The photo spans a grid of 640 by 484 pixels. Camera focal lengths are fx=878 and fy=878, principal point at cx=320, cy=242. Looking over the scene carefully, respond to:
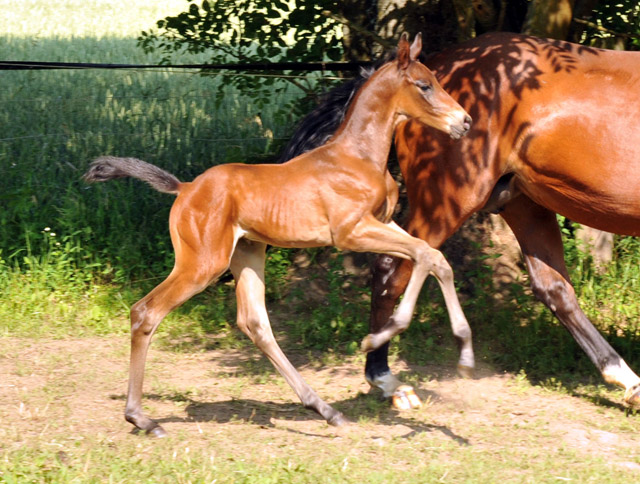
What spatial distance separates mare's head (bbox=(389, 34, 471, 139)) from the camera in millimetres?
4242

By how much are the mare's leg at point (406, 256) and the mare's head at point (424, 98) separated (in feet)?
1.87

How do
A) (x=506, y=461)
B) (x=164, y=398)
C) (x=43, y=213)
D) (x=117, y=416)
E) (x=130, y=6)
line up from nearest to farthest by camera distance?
(x=506, y=461) → (x=117, y=416) → (x=164, y=398) → (x=43, y=213) → (x=130, y=6)

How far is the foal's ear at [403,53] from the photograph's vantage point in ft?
13.9

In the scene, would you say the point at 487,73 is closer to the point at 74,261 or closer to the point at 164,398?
the point at 164,398

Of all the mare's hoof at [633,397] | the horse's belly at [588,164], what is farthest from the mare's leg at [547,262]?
the horse's belly at [588,164]

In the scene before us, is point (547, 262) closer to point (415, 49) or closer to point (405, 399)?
point (405, 399)

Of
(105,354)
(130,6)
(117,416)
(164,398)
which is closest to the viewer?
(117,416)

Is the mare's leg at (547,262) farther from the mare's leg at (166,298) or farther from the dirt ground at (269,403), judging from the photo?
the mare's leg at (166,298)

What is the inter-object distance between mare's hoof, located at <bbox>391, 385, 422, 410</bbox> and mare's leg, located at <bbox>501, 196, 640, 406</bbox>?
107cm

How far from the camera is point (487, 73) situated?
16.3ft

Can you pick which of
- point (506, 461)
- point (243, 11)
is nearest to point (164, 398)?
point (506, 461)

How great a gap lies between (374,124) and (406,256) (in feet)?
2.27

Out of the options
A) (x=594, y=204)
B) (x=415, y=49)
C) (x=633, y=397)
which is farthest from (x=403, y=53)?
(x=633, y=397)

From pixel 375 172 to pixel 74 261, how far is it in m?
3.41
